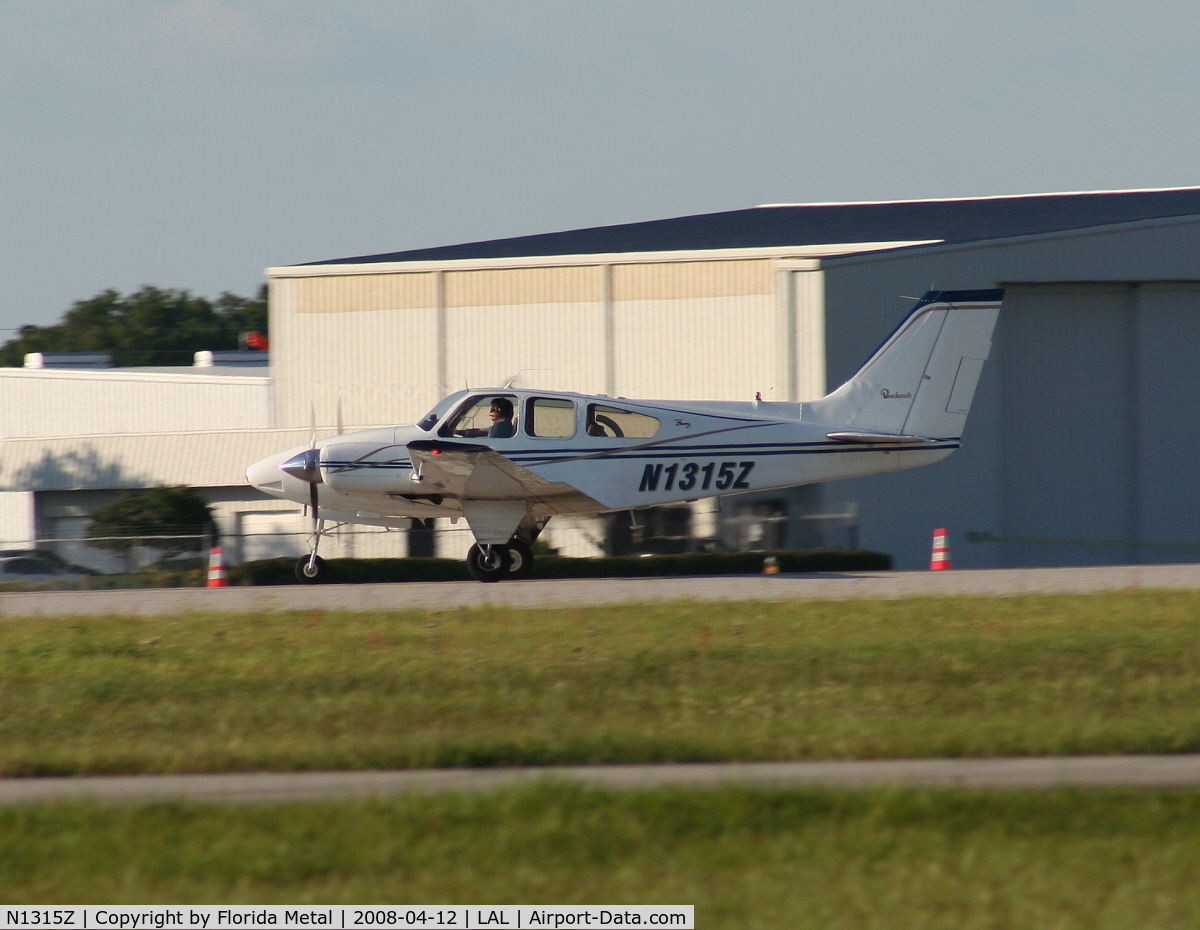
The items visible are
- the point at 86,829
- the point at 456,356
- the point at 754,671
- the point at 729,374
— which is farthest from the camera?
the point at 456,356

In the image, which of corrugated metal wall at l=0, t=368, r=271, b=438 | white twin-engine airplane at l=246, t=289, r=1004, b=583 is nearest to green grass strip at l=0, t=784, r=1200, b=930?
white twin-engine airplane at l=246, t=289, r=1004, b=583

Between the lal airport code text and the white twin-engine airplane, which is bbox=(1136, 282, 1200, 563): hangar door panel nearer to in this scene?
the white twin-engine airplane

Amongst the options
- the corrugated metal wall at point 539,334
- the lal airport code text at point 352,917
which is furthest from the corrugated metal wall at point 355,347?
the lal airport code text at point 352,917

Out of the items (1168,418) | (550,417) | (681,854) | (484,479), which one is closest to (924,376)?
(550,417)

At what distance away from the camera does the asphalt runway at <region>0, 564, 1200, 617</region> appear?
14797 mm

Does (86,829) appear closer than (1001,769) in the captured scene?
Yes

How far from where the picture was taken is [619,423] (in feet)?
58.2

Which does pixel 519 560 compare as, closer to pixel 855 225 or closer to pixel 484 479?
pixel 484 479

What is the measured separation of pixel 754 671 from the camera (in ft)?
33.3

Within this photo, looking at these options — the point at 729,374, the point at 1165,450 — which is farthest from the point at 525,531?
the point at 1165,450

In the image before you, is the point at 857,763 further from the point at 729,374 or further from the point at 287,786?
the point at 729,374

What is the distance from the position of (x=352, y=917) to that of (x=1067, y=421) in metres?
23.6

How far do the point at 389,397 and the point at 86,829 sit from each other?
2305 cm

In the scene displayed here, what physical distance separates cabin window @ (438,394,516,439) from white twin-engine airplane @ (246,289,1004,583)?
0.06 feet
